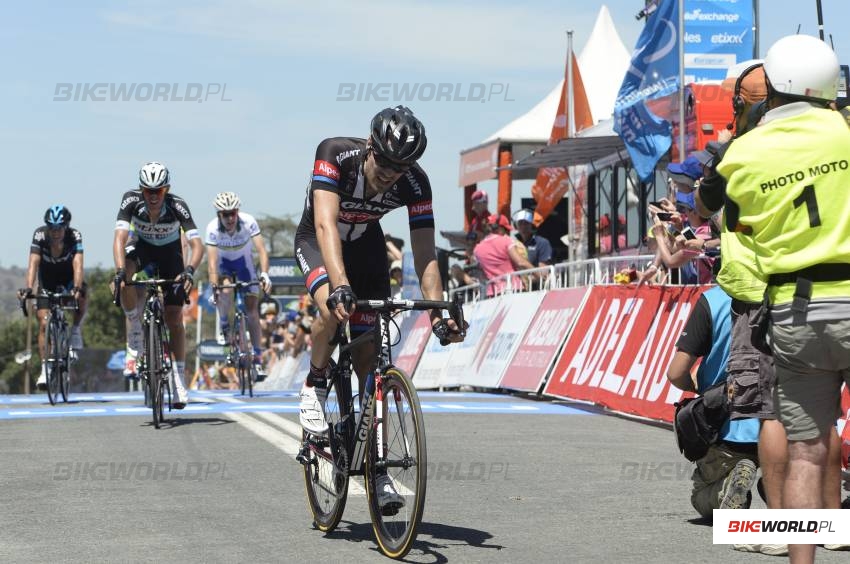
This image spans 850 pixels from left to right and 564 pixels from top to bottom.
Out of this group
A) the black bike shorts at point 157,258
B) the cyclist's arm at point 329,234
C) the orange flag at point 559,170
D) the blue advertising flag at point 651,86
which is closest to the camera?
the cyclist's arm at point 329,234

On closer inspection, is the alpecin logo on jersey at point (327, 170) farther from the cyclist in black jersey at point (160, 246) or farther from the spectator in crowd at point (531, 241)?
the spectator in crowd at point (531, 241)

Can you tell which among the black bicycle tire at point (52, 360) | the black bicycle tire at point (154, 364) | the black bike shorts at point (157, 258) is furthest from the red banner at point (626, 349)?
the black bicycle tire at point (52, 360)

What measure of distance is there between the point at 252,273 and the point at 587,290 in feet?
13.0

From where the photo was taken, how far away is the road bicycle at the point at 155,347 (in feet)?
40.9

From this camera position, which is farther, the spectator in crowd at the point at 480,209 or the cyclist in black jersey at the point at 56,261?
the spectator in crowd at the point at 480,209

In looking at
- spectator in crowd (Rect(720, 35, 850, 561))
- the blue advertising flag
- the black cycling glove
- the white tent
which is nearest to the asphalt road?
the black cycling glove

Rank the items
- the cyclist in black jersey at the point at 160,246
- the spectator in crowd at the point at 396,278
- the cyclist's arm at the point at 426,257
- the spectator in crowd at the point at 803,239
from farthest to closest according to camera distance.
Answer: the spectator in crowd at the point at 396,278 < the cyclist in black jersey at the point at 160,246 < the cyclist's arm at the point at 426,257 < the spectator in crowd at the point at 803,239

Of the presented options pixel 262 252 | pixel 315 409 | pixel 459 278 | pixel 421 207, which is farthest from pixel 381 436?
pixel 459 278

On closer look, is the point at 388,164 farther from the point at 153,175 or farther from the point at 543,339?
→ the point at 543,339

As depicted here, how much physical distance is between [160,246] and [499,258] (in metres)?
7.30

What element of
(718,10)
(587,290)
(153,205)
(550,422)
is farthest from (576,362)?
(718,10)

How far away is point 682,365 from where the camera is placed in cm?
738

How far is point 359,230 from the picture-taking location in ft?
23.7

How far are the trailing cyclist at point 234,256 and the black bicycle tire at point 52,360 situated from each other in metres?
1.83
